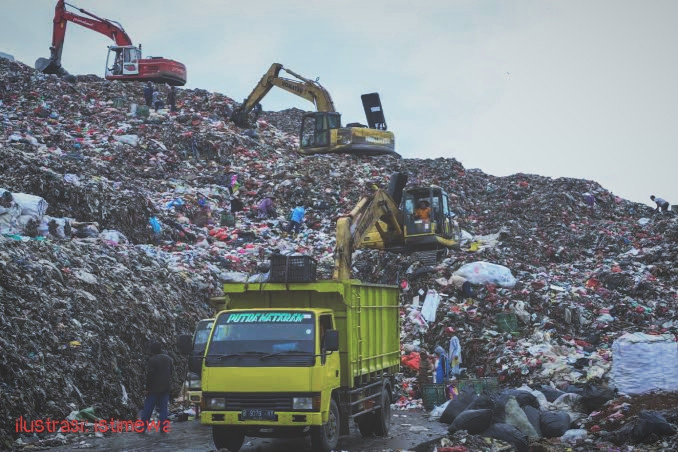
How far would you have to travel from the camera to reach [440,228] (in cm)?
2125

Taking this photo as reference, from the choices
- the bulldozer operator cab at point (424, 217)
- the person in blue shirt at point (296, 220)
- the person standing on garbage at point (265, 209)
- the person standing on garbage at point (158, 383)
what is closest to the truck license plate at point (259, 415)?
the person standing on garbage at point (158, 383)

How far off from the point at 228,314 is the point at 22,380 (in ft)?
10.8

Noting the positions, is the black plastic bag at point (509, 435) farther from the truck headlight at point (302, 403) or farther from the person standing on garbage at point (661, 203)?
the person standing on garbage at point (661, 203)

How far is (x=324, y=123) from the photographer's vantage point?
105 feet

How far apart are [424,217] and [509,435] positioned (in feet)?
37.6

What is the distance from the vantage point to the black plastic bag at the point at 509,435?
32.6ft

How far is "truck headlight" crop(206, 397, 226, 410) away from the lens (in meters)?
8.86

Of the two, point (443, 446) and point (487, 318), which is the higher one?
point (487, 318)

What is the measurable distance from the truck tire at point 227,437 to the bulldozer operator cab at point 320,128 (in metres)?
23.3

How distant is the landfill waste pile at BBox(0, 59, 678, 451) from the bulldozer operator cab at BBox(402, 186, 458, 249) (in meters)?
0.73

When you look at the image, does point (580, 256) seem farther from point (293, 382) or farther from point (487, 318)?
point (293, 382)

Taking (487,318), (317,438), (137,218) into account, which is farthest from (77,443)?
(137,218)

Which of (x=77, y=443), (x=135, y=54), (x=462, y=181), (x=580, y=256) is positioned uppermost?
(x=135, y=54)

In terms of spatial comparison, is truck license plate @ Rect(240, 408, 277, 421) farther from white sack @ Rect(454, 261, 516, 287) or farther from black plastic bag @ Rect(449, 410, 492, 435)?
white sack @ Rect(454, 261, 516, 287)
